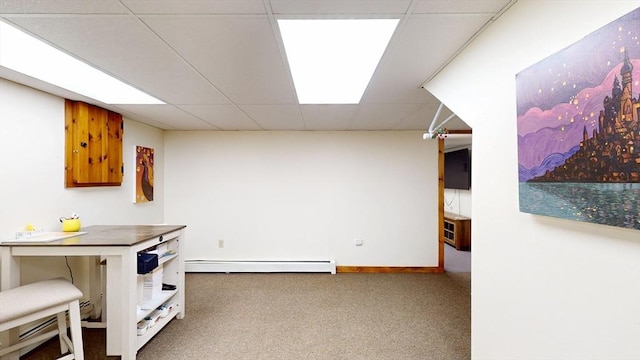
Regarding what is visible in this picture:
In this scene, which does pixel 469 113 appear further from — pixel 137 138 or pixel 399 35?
pixel 137 138

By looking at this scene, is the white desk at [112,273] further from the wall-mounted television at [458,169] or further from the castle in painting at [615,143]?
the wall-mounted television at [458,169]

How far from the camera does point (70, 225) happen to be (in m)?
2.24

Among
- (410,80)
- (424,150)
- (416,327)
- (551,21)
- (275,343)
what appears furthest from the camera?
(424,150)

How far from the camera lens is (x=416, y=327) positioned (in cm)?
244

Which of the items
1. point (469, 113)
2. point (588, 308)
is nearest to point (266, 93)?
point (469, 113)

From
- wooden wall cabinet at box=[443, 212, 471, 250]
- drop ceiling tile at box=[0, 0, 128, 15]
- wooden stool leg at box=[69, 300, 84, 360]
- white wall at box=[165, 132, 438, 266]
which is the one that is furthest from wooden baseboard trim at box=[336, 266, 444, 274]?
drop ceiling tile at box=[0, 0, 128, 15]

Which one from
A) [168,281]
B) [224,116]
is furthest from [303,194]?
[168,281]

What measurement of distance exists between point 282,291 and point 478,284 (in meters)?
2.38

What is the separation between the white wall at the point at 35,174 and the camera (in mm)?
1981

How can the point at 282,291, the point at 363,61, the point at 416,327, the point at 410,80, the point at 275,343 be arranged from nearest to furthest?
the point at 363,61 → the point at 410,80 → the point at 275,343 → the point at 416,327 → the point at 282,291

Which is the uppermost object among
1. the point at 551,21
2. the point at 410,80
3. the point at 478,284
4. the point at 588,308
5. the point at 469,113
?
the point at 410,80

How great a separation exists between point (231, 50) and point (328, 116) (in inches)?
66.9

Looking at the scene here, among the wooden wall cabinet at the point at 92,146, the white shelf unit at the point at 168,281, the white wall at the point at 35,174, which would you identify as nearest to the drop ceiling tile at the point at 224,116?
the wooden wall cabinet at the point at 92,146

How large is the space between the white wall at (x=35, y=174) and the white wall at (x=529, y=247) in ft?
10.7
